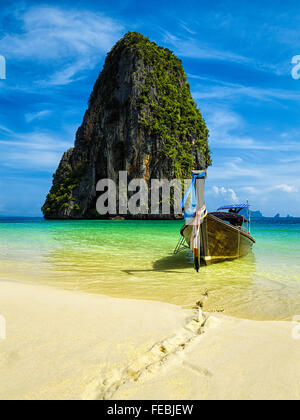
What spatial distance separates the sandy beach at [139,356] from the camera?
1.71 meters

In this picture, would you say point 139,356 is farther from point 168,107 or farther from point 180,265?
point 168,107

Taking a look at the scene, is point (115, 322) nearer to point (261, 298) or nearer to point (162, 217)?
point (261, 298)

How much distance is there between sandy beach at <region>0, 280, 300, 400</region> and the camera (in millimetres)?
1707

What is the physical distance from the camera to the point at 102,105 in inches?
2472

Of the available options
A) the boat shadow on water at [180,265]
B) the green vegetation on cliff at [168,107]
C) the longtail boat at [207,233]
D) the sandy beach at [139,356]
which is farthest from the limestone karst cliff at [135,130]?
the sandy beach at [139,356]

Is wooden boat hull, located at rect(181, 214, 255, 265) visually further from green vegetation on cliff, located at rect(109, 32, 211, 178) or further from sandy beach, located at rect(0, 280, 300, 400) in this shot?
green vegetation on cliff, located at rect(109, 32, 211, 178)

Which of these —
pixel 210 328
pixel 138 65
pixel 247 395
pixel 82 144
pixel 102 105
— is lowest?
pixel 210 328

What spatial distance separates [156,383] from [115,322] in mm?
1287

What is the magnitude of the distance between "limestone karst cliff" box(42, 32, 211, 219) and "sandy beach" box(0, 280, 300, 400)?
164 ft

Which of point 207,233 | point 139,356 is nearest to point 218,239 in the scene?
point 207,233

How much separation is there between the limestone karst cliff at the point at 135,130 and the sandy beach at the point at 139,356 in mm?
49939

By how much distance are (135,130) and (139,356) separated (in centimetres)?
5503

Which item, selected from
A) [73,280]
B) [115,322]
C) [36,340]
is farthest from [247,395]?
[73,280]

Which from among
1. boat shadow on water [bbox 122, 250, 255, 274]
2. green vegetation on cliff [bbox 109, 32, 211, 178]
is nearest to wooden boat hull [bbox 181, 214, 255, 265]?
boat shadow on water [bbox 122, 250, 255, 274]
